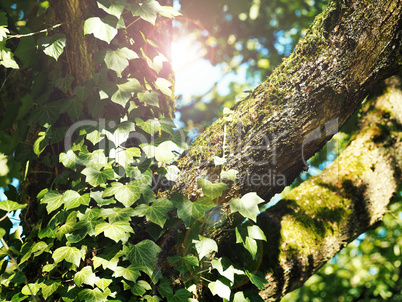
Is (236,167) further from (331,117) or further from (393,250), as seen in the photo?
(393,250)

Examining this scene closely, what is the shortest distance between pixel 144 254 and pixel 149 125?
2.07ft

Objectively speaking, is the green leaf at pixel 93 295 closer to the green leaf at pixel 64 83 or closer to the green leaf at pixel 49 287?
the green leaf at pixel 49 287

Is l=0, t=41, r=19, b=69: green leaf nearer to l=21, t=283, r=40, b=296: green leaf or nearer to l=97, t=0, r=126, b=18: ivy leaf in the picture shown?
l=97, t=0, r=126, b=18: ivy leaf

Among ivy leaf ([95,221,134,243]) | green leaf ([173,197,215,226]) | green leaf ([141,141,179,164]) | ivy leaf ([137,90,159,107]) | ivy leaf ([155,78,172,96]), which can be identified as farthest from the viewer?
ivy leaf ([155,78,172,96])

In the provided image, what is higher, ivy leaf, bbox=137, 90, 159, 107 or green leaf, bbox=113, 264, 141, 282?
ivy leaf, bbox=137, 90, 159, 107

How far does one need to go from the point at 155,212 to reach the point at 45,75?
1006 millimetres

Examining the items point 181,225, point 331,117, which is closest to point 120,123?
point 181,225

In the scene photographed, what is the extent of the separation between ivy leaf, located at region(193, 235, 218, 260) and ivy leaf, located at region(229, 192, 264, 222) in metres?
0.18

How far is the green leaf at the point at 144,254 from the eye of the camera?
4.40ft

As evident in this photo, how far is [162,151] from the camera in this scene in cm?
152

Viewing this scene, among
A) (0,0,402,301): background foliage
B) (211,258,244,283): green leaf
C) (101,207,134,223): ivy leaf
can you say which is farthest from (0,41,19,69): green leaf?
(211,258,244,283): green leaf

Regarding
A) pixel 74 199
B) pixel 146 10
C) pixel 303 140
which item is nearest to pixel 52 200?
pixel 74 199

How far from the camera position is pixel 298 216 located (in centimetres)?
184

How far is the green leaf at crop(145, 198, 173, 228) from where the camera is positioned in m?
1.38
